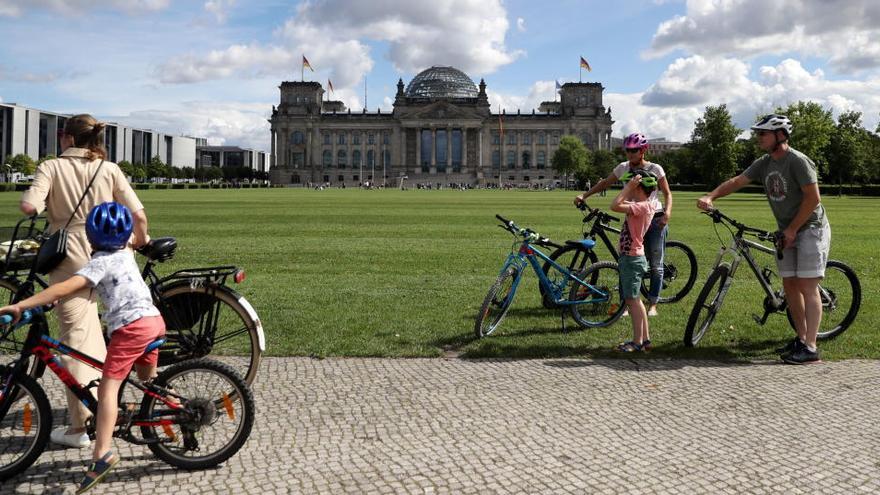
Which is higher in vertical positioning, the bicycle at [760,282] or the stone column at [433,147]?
the stone column at [433,147]

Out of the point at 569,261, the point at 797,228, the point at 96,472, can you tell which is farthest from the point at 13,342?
the point at 797,228

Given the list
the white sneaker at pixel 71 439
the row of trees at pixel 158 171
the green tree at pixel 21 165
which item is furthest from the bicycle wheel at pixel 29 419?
the green tree at pixel 21 165

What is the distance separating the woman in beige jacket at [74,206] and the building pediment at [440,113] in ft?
516

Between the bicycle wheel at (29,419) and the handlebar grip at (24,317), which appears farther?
the bicycle wheel at (29,419)

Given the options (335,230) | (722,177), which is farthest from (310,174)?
(335,230)

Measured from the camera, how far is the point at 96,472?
4215 mm

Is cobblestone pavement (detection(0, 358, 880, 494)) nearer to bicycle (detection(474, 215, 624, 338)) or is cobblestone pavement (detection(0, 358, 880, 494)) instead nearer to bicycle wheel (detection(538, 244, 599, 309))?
bicycle (detection(474, 215, 624, 338))

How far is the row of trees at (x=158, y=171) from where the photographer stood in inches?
4281

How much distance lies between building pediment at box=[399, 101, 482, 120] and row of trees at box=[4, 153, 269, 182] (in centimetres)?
4744

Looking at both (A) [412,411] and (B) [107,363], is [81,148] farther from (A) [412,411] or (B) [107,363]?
(A) [412,411]

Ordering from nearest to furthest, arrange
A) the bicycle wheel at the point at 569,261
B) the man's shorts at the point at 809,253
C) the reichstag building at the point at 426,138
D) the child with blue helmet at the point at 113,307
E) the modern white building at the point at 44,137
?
the child with blue helmet at the point at 113,307
the man's shorts at the point at 809,253
the bicycle wheel at the point at 569,261
the modern white building at the point at 44,137
the reichstag building at the point at 426,138

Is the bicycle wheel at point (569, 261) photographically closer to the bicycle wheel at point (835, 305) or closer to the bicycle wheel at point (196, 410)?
the bicycle wheel at point (835, 305)

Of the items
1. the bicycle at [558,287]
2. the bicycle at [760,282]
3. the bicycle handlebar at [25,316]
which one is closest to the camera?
the bicycle handlebar at [25,316]

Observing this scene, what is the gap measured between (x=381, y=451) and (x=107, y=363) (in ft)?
6.07
